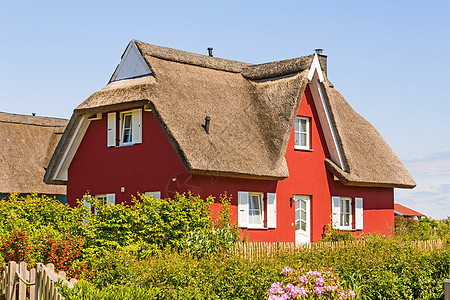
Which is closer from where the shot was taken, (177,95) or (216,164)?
(216,164)

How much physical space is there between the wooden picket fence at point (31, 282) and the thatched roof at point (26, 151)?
881 inches

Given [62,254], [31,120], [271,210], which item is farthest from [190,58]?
[31,120]

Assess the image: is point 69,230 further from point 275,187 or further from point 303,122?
point 303,122

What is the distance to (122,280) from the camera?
13859mm

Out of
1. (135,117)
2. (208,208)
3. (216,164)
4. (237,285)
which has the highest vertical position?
(135,117)

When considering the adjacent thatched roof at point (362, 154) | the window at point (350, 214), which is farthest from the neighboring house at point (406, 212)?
the window at point (350, 214)

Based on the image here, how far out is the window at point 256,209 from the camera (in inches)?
911

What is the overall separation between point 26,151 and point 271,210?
18.6m

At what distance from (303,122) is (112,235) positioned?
980 centimetres

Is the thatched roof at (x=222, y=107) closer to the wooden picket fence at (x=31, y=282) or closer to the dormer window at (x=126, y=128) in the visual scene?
the dormer window at (x=126, y=128)

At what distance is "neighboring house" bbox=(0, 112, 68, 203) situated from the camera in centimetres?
3553

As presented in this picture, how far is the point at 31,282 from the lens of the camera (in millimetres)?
12734

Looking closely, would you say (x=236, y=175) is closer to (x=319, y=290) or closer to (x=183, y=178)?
(x=183, y=178)

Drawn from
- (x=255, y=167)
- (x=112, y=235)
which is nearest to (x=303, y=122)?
(x=255, y=167)
